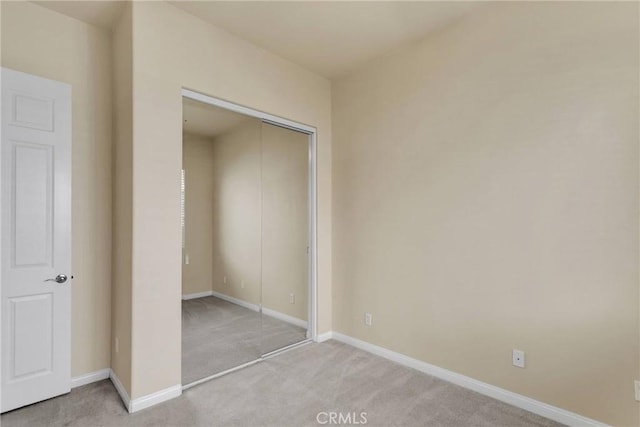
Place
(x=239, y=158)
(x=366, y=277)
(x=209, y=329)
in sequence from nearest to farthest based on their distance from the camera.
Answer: (x=209, y=329)
(x=239, y=158)
(x=366, y=277)

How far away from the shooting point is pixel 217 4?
240 centimetres

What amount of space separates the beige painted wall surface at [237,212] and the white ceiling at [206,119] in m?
0.07

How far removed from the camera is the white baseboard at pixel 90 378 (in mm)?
2476

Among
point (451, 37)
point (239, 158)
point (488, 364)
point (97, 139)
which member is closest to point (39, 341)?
point (97, 139)

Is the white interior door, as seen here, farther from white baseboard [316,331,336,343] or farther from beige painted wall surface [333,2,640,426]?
beige painted wall surface [333,2,640,426]

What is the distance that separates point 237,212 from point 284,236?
1.90ft

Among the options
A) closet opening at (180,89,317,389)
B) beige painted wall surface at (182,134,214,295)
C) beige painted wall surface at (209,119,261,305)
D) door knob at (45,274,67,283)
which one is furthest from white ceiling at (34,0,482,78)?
door knob at (45,274,67,283)

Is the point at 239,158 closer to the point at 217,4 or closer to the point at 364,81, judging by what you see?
the point at 217,4

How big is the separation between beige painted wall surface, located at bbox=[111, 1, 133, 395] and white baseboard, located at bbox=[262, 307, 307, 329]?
123 cm

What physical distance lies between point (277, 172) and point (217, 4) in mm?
1501

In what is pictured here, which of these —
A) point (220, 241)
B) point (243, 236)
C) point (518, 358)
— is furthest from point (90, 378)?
point (518, 358)

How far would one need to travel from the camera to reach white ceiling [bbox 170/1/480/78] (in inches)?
94.4

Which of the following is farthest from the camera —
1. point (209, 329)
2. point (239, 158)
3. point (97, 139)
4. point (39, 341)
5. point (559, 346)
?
point (239, 158)

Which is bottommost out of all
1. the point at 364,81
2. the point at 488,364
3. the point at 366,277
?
the point at 488,364
